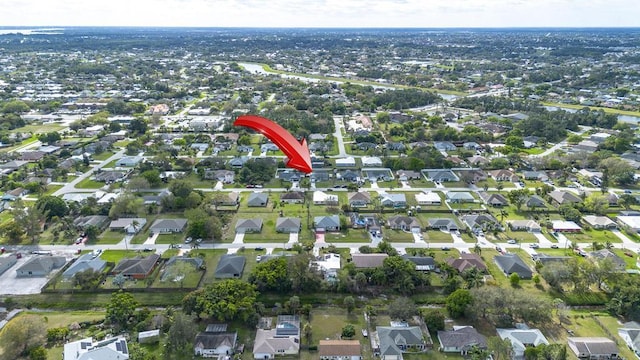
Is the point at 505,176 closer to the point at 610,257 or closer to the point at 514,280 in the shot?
the point at 610,257

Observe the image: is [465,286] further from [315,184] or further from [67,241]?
[67,241]

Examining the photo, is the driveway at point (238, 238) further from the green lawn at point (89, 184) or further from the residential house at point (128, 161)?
the residential house at point (128, 161)

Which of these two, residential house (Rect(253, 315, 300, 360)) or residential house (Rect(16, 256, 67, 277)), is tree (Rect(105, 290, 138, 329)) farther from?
residential house (Rect(16, 256, 67, 277))

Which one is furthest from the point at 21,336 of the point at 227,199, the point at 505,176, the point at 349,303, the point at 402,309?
the point at 505,176

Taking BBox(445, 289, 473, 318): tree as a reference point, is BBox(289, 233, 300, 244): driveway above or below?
below

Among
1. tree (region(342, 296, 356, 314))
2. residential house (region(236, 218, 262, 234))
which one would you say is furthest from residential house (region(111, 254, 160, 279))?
tree (region(342, 296, 356, 314))

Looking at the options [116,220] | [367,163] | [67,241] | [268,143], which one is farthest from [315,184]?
[67,241]
